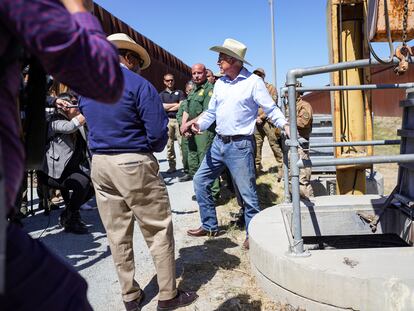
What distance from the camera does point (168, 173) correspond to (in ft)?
30.7

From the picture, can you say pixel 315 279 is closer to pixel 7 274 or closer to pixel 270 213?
pixel 270 213

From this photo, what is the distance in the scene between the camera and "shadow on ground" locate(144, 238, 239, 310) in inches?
138

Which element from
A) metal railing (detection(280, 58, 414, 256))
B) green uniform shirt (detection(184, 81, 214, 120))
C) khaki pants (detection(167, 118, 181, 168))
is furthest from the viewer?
khaki pants (detection(167, 118, 181, 168))

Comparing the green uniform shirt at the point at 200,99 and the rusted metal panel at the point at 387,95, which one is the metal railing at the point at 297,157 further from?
the rusted metal panel at the point at 387,95

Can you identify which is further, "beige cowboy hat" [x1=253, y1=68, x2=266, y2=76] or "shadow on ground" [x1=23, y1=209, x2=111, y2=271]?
"beige cowboy hat" [x1=253, y1=68, x2=266, y2=76]

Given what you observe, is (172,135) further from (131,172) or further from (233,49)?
(131,172)

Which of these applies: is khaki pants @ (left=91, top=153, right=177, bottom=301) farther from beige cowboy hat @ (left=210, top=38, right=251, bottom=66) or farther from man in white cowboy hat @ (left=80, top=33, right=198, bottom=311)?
beige cowboy hat @ (left=210, top=38, right=251, bottom=66)

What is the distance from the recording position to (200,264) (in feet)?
12.8

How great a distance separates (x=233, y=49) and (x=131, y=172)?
194 centimetres

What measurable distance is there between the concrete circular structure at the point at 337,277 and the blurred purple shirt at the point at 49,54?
1887 mm

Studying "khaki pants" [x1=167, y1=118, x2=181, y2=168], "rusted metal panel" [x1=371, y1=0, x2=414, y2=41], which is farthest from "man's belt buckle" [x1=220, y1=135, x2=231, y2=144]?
Answer: "khaki pants" [x1=167, y1=118, x2=181, y2=168]

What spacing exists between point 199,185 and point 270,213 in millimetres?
956

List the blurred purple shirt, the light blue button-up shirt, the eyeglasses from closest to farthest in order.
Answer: the blurred purple shirt → the light blue button-up shirt → the eyeglasses

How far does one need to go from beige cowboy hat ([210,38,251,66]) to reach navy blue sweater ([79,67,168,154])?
1.49 m
